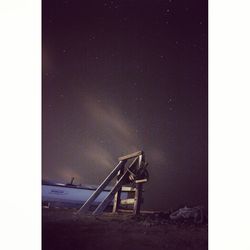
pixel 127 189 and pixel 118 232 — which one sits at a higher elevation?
pixel 127 189

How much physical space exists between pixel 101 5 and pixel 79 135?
76 cm

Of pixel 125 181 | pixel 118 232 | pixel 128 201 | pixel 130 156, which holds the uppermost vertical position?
pixel 130 156

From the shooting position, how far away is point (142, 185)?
88.6 inches

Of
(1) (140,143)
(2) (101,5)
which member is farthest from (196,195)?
(2) (101,5)

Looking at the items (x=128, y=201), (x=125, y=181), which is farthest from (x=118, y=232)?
(x=125, y=181)

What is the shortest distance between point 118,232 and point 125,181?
0.28 meters

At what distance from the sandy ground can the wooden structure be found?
6cm

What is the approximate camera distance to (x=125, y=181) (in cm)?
223

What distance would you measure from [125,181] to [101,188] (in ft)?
0.45

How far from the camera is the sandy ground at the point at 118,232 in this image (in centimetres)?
218

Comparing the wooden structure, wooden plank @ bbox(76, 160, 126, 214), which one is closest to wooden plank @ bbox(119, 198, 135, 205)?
the wooden structure

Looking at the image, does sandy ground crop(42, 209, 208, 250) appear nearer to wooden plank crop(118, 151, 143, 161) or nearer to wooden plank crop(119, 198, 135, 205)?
wooden plank crop(119, 198, 135, 205)

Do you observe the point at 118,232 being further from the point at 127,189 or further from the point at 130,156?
the point at 130,156
